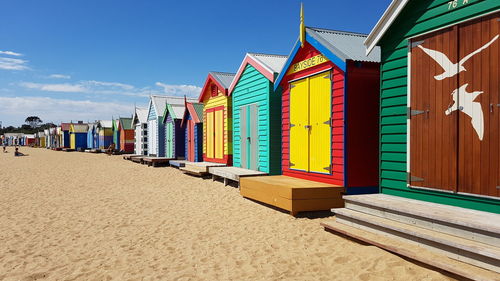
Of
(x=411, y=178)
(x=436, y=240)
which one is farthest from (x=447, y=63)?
(x=436, y=240)

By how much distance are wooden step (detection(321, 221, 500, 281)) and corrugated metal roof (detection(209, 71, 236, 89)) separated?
9565mm

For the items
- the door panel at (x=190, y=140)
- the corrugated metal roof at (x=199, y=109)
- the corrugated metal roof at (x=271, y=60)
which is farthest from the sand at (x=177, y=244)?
the door panel at (x=190, y=140)

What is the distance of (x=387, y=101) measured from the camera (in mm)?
6066

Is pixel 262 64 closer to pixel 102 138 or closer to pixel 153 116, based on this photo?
pixel 153 116

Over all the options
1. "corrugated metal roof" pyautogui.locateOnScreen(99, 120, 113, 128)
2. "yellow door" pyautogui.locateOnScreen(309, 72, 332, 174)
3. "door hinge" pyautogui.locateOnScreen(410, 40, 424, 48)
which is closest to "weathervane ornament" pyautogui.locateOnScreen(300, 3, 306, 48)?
"yellow door" pyautogui.locateOnScreen(309, 72, 332, 174)

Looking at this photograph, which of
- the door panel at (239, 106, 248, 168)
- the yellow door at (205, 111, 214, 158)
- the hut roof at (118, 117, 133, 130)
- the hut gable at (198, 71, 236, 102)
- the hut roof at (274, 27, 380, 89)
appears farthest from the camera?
the hut roof at (118, 117, 133, 130)

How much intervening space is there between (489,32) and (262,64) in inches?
275

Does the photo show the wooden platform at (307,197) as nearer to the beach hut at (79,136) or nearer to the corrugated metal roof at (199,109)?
the corrugated metal roof at (199,109)

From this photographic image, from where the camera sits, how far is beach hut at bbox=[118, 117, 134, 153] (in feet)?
108

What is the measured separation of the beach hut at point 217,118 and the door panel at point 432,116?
29.1 ft

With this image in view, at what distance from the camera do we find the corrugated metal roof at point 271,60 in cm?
1073

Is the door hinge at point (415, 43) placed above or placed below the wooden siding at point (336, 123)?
above

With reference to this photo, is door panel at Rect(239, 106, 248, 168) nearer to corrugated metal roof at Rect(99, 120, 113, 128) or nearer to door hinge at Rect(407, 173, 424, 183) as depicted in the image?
door hinge at Rect(407, 173, 424, 183)

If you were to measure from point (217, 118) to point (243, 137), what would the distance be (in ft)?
9.37
